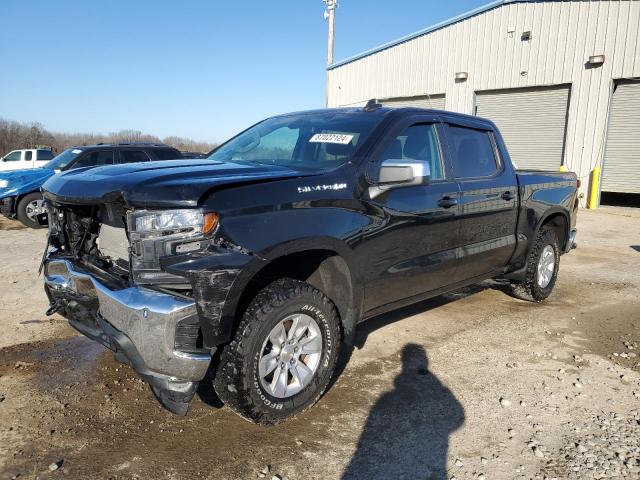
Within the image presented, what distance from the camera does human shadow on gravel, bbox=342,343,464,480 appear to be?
2.62 metres

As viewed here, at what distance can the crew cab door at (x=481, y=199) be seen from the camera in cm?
425

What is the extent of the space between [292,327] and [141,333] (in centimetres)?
86

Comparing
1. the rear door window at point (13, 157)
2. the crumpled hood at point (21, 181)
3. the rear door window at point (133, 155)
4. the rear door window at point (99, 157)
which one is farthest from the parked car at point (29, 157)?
the rear door window at point (133, 155)

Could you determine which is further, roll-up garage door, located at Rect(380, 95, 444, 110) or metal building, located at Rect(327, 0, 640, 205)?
roll-up garage door, located at Rect(380, 95, 444, 110)

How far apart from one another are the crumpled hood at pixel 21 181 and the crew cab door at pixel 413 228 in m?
8.71

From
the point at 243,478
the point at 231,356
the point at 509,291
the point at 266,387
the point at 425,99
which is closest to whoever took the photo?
the point at 243,478

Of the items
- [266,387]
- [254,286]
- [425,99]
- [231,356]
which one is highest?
[425,99]

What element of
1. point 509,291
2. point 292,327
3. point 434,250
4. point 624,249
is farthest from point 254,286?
point 624,249

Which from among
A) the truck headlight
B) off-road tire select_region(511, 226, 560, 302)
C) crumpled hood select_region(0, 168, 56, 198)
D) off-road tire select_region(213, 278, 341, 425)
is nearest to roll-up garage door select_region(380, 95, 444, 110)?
crumpled hood select_region(0, 168, 56, 198)

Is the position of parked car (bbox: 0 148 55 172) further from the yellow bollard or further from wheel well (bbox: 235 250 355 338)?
wheel well (bbox: 235 250 355 338)

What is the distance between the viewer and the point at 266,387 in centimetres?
291

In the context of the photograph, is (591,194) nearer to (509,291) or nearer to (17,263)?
(509,291)

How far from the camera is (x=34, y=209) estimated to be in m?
10.3

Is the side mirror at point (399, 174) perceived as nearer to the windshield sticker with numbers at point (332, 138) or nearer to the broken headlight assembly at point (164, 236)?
the windshield sticker with numbers at point (332, 138)
